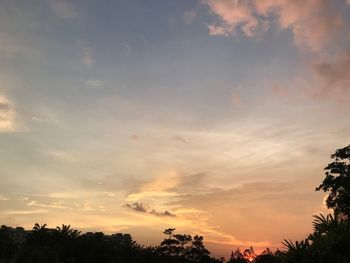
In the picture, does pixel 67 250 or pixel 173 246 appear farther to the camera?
pixel 173 246

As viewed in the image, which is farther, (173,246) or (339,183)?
(173,246)

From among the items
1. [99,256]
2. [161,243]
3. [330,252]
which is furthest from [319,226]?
[161,243]

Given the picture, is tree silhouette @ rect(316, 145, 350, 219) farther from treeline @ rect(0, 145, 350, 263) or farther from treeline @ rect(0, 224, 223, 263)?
treeline @ rect(0, 224, 223, 263)

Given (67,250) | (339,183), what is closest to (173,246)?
(67,250)

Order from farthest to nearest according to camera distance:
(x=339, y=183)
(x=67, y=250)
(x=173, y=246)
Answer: (x=173, y=246) < (x=67, y=250) < (x=339, y=183)

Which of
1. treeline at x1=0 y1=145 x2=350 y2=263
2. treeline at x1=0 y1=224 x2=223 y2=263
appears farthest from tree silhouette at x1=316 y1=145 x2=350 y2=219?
treeline at x1=0 y1=224 x2=223 y2=263

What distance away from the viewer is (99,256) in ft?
233

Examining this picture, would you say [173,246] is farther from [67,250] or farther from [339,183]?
[339,183]

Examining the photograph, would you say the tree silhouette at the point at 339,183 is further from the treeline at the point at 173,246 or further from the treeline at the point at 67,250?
the treeline at the point at 67,250

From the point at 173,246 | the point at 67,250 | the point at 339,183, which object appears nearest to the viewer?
the point at 339,183

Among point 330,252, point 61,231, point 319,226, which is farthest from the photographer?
point 61,231

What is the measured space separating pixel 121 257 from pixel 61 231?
594 inches

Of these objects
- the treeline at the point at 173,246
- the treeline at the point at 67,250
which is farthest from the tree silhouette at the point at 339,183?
→ the treeline at the point at 67,250

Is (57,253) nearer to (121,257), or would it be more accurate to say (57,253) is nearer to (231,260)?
(121,257)
